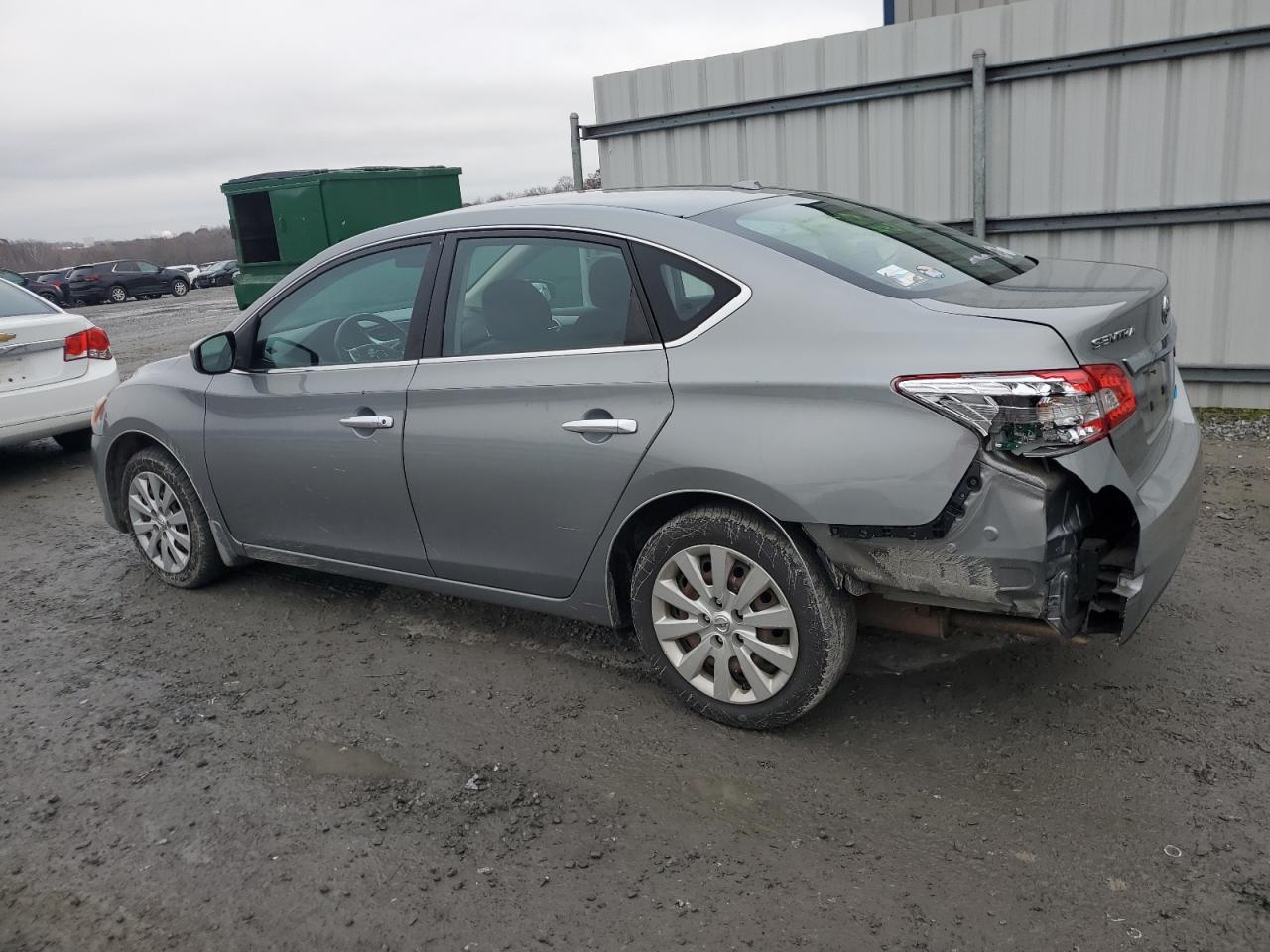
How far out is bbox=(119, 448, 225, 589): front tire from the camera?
498 centimetres

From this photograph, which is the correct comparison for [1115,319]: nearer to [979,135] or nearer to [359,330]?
[359,330]

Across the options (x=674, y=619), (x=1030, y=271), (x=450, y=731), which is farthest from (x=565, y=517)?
(x=1030, y=271)

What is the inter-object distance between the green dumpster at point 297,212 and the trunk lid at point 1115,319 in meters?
11.3

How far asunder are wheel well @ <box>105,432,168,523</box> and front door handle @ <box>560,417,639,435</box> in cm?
253

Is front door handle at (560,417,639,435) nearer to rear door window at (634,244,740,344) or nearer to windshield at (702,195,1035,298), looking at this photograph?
rear door window at (634,244,740,344)

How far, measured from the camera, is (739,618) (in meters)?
3.39

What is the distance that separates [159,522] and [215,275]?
4201 centimetres

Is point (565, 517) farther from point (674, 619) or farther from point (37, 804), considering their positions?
point (37, 804)

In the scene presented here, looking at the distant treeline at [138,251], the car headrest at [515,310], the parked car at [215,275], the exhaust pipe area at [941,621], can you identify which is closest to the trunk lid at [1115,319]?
the exhaust pipe area at [941,621]

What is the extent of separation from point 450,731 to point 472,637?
0.78 m

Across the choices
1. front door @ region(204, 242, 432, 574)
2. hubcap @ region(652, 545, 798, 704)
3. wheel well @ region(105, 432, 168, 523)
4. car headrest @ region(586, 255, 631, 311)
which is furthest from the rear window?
hubcap @ region(652, 545, 798, 704)

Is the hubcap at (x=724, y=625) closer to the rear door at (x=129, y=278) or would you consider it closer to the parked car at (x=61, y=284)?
the parked car at (x=61, y=284)

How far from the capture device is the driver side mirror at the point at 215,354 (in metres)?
4.64

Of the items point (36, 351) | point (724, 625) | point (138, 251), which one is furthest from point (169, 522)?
point (138, 251)
